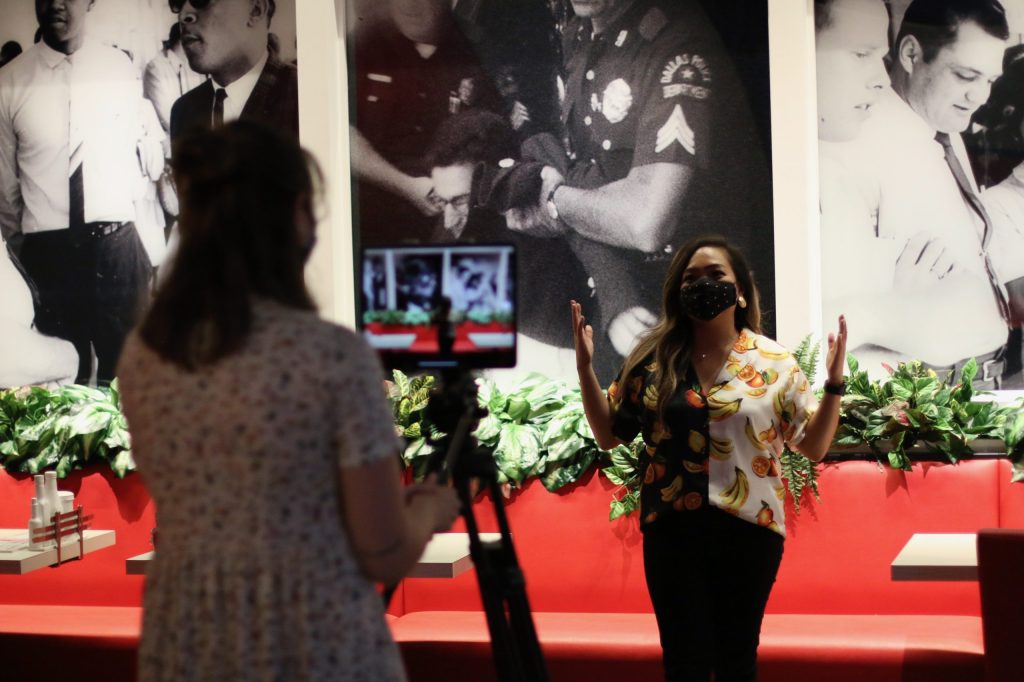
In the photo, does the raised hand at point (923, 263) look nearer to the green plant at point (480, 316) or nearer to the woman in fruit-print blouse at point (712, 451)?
the woman in fruit-print blouse at point (712, 451)

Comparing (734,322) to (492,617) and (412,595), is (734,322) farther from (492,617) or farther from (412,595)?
(412,595)

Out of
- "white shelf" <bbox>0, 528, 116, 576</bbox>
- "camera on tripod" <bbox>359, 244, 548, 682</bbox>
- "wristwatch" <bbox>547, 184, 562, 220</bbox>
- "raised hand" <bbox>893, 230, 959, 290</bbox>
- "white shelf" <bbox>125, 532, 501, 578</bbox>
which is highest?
"wristwatch" <bbox>547, 184, 562, 220</bbox>

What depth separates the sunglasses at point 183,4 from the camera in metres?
5.16

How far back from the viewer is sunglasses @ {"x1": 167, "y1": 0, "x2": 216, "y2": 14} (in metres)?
5.16

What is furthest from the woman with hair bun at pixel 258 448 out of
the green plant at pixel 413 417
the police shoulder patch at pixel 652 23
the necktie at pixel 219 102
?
the necktie at pixel 219 102

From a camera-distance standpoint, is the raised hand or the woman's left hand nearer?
the woman's left hand

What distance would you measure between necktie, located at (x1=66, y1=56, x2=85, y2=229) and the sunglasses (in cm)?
62

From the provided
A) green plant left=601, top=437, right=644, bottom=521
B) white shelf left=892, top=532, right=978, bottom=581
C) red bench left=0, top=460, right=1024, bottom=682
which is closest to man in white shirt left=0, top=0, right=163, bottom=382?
red bench left=0, top=460, right=1024, bottom=682

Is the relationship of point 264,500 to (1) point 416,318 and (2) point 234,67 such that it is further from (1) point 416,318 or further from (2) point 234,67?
(2) point 234,67

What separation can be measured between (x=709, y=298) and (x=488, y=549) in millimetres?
1234

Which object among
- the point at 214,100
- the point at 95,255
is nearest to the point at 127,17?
the point at 214,100

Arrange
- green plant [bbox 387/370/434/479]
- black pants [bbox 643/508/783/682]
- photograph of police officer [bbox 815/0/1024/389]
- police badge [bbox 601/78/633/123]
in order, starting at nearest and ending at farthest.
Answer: black pants [bbox 643/508/783/682]
green plant [bbox 387/370/434/479]
photograph of police officer [bbox 815/0/1024/389]
police badge [bbox 601/78/633/123]

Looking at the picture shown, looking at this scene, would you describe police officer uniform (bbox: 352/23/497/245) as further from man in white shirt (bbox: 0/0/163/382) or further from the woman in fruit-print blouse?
the woman in fruit-print blouse

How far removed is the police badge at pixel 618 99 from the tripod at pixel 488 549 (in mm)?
3166
